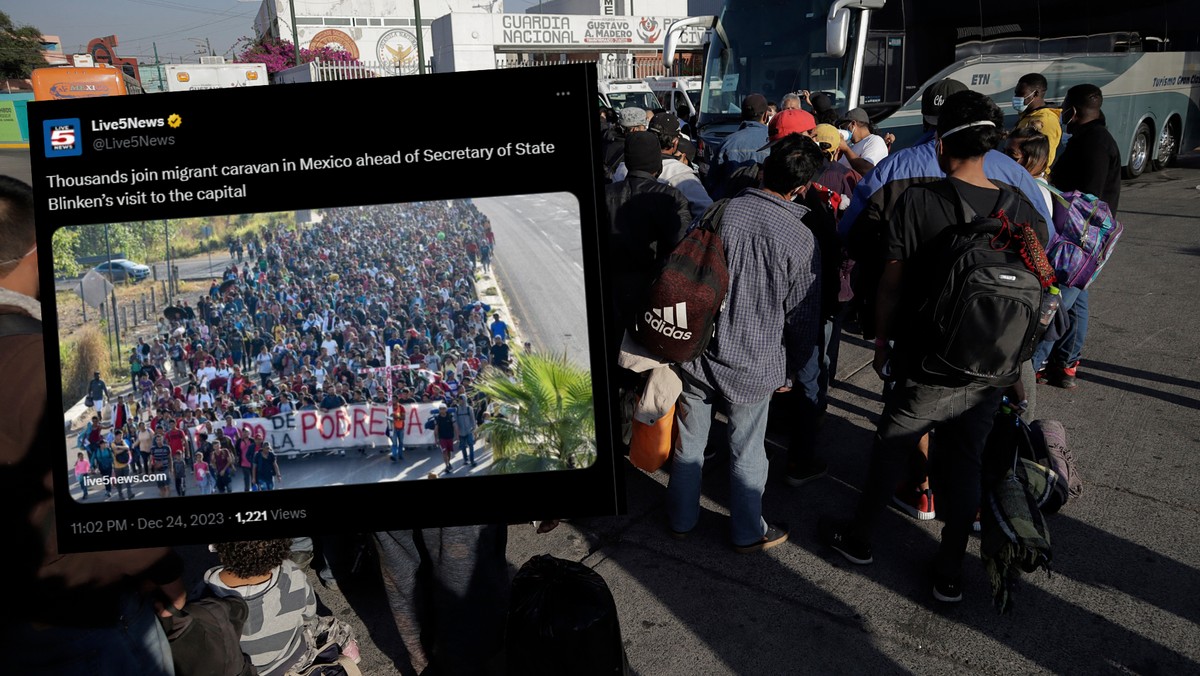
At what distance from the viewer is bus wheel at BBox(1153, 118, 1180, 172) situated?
1476 centimetres

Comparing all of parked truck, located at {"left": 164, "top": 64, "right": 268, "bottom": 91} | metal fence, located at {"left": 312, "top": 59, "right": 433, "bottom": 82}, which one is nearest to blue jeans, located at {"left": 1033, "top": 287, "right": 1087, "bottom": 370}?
metal fence, located at {"left": 312, "top": 59, "right": 433, "bottom": 82}

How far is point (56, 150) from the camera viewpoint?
1519 millimetres

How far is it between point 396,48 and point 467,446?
173 ft

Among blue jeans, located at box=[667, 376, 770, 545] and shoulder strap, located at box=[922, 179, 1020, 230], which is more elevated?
shoulder strap, located at box=[922, 179, 1020, 230]

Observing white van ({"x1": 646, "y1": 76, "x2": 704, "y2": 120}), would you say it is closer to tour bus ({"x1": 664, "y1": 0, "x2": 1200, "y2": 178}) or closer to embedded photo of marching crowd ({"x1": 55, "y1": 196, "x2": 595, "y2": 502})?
tour bus ({"x1": 664, "y1": 0, "x2": 1200, "y2": 178})

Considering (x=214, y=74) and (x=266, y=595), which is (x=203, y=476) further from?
(x=214, y=74)

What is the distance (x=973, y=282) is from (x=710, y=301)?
935mm

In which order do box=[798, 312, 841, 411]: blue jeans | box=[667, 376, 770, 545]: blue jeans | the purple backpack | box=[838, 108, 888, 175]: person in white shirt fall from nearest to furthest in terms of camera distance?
box=[667, 376, 770, 545]: blue jeans
the purple backpack
box=[798, 312, 841, 411]: blue jeans
box=[838, 108, 888, 175]: person in white shirt

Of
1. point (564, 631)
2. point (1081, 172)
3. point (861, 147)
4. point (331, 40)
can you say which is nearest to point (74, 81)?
point (331, 40)

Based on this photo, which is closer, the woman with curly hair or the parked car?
the parked car

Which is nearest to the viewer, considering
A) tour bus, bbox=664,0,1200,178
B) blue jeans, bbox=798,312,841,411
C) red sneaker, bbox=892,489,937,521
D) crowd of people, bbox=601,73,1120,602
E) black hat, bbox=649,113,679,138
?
crowd of people, bbox=601,73,1120,602

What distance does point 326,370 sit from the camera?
1.57m

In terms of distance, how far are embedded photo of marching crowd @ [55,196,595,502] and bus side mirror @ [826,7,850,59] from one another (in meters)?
8.46

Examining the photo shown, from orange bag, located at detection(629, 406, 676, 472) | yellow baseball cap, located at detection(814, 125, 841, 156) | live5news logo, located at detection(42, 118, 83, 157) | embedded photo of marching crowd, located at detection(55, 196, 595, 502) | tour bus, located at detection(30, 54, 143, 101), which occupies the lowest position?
orange bag, located at detection(629, 406, 676, 472)
